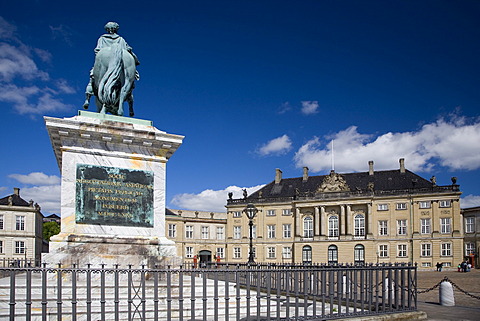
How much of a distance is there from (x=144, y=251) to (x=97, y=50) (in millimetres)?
5352

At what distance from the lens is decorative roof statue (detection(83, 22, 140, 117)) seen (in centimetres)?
1247

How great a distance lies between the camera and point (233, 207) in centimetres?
7081

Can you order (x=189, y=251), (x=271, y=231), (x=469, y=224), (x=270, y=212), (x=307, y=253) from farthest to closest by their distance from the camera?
(x=189, y=251) < (x=270, y=212) < (x=271, y=231) < (x=307, y=253) < (x=469, y=224)

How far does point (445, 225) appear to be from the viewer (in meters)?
59.2

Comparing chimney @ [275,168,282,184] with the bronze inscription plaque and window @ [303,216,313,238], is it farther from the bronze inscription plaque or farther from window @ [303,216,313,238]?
the bronze inscription plaque

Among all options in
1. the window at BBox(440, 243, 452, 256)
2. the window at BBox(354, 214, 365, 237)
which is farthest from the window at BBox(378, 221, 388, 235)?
the window at BBox(440, 243, 452, 256)

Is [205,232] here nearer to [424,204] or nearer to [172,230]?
[172,230]

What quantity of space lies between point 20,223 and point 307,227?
3677 cm

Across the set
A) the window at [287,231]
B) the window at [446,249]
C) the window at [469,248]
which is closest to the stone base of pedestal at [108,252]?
the window at [446,249]

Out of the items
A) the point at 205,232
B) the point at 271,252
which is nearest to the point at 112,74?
the point at 271,252

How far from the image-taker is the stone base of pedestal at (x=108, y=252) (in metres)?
10.4

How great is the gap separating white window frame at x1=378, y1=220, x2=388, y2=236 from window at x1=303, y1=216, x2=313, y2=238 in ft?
29.7

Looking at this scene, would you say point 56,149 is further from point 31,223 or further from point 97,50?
point 31,223

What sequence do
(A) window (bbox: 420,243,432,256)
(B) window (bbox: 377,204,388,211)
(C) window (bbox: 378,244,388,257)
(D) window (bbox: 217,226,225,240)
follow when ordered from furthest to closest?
(D) window (bbox: 217,226,225,240) < (B) window (bbox: 377,204,388,211) < (C) window (bbox: 378,244,388,257) < (A) window (bbox: 420,243,432,256)
